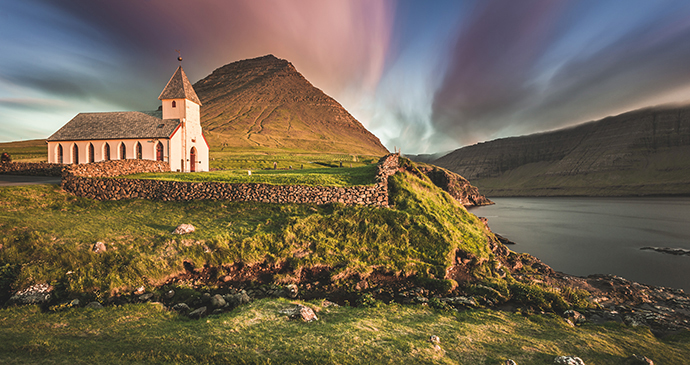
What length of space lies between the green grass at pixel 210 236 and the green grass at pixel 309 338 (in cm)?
310

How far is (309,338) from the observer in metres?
6.98

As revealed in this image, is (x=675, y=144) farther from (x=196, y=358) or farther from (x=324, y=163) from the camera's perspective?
(x=196, y=358)

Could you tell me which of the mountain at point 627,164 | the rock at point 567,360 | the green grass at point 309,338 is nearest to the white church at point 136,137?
the green grass at point 309,338

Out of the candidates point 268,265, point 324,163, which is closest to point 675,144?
point 324,163

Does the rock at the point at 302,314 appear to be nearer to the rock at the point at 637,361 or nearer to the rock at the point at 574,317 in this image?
the rock at the point at 637,361

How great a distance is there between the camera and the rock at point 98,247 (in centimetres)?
1164

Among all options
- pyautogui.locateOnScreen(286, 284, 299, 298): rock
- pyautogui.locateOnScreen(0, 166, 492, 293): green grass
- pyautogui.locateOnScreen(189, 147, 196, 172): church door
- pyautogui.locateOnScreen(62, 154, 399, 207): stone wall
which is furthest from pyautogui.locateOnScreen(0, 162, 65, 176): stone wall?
pyautogui.locateOnScreen(286, 284, 299, 298): rock

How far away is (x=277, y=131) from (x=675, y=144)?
235 m

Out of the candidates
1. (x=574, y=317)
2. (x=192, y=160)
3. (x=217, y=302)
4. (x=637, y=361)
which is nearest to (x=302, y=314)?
(x=217, y=302)

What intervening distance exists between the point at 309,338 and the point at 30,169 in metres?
45.9

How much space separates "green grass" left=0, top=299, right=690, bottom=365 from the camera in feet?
19.0

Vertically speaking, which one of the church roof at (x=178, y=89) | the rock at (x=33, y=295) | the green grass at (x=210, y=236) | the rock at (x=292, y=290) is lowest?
the rock at (x=292, y=290)

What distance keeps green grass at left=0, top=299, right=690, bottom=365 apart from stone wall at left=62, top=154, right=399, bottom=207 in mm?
9406

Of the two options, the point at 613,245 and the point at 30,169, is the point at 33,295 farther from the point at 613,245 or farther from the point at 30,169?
the point at 613,245
